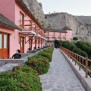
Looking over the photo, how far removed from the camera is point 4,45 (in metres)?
17.7

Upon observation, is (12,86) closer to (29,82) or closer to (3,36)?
(29,82)

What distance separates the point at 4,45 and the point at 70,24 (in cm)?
12409

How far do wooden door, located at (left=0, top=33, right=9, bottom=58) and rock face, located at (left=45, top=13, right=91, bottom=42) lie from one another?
114179mm

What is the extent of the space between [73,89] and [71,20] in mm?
136258

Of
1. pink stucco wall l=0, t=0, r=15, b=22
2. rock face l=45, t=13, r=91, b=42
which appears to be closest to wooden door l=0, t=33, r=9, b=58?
pink stucco wall l=0, t=0, r=15, b=22

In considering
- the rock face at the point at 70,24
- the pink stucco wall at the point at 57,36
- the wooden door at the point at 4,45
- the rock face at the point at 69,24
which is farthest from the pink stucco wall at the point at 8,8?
the rock face at the point at 70,24

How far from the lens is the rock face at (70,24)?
135375mm

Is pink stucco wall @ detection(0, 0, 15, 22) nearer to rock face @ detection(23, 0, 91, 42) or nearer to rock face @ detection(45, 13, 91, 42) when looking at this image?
rock face @ detection(23, 0, 91, 42)

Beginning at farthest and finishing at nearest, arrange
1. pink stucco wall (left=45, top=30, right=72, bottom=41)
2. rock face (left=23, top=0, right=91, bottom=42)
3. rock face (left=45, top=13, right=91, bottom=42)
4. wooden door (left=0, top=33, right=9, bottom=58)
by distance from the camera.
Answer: rock face (left=45, top=13, right=91, bottom=42)
rock face (left=23, top=0, right=91, bottom=42)
pink stucco wall (left=45, top=30, right=72, bottom=41)
wooden door (left=0, top=33, right=9, bottom=58)

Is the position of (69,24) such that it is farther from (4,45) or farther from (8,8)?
(4,45)

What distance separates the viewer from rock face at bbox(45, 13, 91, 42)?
5330 inches

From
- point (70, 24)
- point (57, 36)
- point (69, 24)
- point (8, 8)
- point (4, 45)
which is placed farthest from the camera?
point (70, 24)

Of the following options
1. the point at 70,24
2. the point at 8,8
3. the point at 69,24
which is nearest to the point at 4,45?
the point at 8,8

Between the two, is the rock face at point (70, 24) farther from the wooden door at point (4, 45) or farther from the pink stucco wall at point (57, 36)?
the wooden door at point (4, 45)
